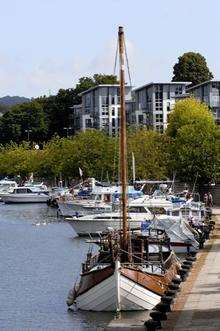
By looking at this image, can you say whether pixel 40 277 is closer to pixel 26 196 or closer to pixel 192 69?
pixel 26 196

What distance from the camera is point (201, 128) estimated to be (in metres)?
99.8

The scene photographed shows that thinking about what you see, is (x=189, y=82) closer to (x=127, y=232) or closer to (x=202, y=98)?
(x=202, y=98)

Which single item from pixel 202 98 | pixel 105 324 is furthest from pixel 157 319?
pixel 202 98

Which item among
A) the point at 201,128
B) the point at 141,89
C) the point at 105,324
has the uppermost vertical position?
the point at 141,89

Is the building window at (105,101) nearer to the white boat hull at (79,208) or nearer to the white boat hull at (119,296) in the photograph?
the white boat hull at (79,208)

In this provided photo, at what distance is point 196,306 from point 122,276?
4117 mm

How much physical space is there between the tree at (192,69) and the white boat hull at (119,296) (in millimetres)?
148680

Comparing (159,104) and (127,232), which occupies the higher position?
(159,104)

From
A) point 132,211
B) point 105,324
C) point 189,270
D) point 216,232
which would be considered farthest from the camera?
point 132,211

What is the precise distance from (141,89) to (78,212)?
95.6 meters

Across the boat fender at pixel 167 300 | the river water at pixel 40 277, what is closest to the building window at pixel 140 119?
the river water at pixel 40 277

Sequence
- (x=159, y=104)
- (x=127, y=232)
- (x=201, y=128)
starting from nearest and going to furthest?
1. (x=127, y=232)
2. (x=201, y=128)
3. (x=159, y=104)

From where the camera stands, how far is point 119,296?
3703cm

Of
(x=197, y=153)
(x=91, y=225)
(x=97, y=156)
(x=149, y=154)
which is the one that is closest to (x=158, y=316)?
(x=91, y=225)
